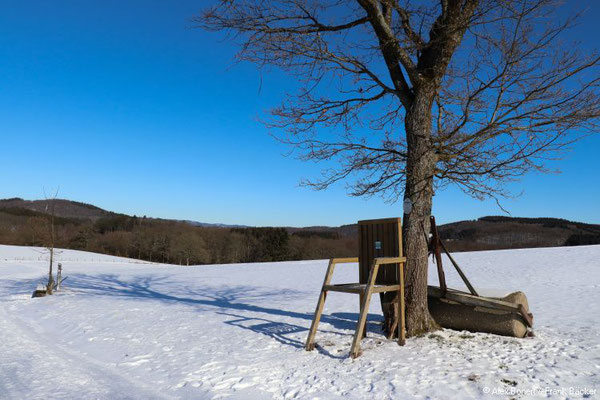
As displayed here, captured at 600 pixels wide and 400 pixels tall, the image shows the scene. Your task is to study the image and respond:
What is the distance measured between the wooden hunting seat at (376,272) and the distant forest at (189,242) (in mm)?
66470

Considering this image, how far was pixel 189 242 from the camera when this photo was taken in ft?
254

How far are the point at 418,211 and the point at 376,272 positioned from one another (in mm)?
1663

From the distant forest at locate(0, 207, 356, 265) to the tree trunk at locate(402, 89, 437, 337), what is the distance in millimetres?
66519

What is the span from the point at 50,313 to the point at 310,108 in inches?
368


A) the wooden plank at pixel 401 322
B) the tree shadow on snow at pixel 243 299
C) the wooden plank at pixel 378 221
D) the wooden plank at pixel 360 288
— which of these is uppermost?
the wooden plank at pixel 378 221

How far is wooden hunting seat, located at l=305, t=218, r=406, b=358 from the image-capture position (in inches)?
256

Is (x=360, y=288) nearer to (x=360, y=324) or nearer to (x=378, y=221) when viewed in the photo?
(x=360, y=324)

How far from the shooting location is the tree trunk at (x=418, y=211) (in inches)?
294

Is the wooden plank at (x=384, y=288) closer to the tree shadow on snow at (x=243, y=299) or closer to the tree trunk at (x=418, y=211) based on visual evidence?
the tree trunk at (x=418, y=211)

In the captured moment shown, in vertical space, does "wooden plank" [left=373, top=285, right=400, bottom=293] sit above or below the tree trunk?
below

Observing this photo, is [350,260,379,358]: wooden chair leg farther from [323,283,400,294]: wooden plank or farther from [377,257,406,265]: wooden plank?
[377,257,406,265]: wooden plank

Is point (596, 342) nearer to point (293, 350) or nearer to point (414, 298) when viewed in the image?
point (414, 298)

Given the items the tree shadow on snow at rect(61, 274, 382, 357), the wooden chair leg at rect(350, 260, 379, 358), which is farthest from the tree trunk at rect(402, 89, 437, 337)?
the wooden chair leg at rect(350, 260, 379, 358)

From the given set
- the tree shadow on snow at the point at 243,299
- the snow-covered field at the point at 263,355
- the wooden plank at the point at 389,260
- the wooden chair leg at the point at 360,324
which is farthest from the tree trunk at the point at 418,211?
the wooden chair leg at the point at 360,324
